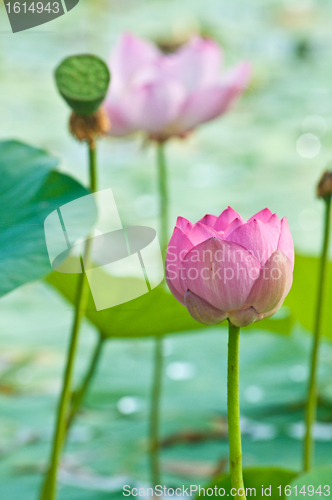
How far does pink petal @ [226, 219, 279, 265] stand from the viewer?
0.26 m

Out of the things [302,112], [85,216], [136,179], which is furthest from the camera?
[302,112]

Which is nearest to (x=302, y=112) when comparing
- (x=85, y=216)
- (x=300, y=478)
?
(x=85, y=216)

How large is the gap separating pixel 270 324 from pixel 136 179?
0.96 meters

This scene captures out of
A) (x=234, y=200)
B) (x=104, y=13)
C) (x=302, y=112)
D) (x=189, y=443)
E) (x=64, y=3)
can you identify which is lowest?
(x=189, y=443)

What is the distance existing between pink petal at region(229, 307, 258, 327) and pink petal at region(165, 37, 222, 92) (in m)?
0.49

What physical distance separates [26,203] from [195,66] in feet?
1.15

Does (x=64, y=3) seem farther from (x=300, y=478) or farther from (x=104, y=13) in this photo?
(x=104, y=13)

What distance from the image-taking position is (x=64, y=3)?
→ 0.48 meters

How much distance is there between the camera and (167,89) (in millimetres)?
629

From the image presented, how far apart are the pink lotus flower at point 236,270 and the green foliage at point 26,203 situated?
0.51ft

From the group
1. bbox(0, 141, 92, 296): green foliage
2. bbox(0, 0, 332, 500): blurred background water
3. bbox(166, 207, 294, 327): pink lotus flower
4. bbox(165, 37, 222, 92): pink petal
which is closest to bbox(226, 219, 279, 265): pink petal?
bbox(166, 207, 294, 327): pink lotus flower

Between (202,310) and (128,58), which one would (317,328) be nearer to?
(202,310)

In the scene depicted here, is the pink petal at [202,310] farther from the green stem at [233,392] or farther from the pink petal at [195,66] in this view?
the pink petal at [195,66]

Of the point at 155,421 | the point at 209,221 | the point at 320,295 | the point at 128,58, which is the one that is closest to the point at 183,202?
the point at 128,58
